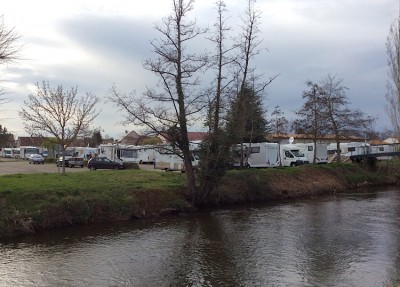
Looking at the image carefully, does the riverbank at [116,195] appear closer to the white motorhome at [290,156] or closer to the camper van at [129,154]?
the white motorhome at [290,156]

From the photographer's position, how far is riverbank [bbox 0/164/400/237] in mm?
18922

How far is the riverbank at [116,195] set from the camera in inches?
745

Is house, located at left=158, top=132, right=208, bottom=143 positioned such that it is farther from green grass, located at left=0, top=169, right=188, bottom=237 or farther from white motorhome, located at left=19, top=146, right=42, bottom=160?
white motorhome, located at left=19, top=146, right=42, bottom=160

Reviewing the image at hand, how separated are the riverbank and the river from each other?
91 cm

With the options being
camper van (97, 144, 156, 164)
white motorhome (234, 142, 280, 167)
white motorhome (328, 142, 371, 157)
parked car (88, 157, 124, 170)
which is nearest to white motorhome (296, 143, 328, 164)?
white motorhome (328, 142, 371, 157)

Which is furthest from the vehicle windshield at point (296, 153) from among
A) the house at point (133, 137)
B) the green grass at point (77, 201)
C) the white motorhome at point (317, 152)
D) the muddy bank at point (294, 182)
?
the green grass at point (77, 201)

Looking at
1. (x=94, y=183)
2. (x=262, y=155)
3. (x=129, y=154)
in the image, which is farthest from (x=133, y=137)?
(x=94, y=183)

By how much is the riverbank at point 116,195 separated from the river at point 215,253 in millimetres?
907

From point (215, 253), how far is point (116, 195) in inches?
359

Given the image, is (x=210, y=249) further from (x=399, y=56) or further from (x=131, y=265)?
(x=399, y=56)

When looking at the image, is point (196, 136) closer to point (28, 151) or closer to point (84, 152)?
point (84, 152)

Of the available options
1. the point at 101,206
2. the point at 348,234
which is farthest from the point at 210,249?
the point at 101,206

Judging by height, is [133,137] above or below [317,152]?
above

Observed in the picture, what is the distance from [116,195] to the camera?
73.4 feet
